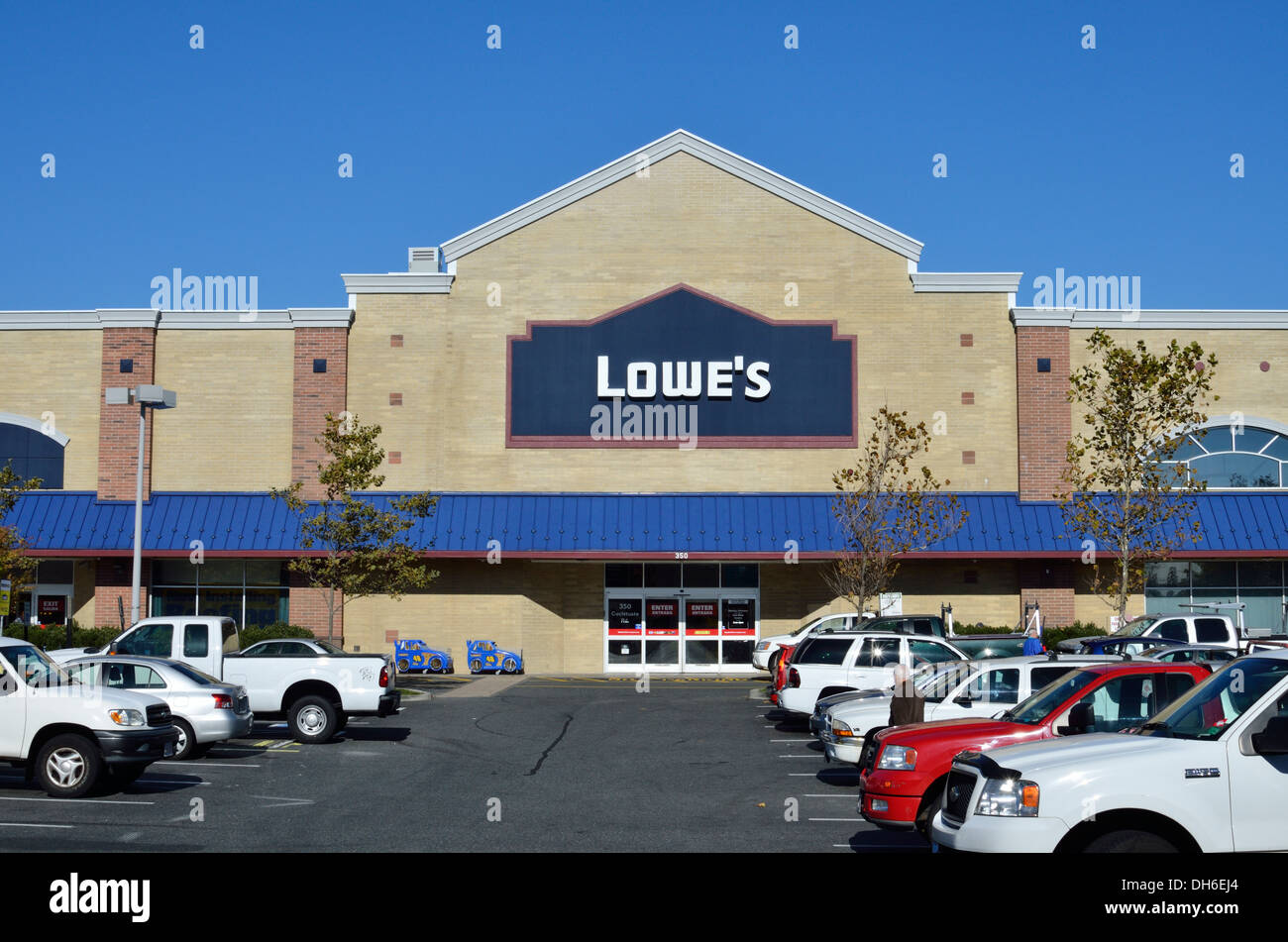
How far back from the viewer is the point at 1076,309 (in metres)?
35.9

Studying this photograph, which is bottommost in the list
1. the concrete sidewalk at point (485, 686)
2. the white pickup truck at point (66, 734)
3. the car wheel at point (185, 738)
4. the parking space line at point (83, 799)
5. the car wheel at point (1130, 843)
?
the concrete sidewalk at point (485, 686)

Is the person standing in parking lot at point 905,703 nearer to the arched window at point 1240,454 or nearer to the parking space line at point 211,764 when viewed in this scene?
the parking space line at point 211,764

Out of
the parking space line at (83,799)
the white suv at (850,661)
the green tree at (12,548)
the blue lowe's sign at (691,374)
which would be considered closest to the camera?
the parking space line at (83,799)

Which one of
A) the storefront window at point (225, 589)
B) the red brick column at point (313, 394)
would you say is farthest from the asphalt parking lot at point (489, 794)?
the red brick column at point (313, 394)

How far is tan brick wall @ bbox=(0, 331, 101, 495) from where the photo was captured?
36219 mm

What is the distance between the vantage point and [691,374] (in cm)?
3600

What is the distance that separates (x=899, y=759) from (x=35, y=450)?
31.2 metres

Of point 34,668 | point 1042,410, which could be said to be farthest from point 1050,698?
point 1042,410

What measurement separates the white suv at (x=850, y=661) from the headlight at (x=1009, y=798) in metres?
12.1

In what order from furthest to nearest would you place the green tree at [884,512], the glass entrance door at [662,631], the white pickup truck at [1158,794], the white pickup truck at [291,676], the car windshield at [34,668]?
1. the glass entrance door at [662,631]
2. the green tree at [884,512]
3. the white pickup truck at [291,676]
4. the car windshield at [34,668]
5. the white pickup truck at [1158,794]

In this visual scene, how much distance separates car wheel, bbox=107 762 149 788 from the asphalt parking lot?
0.66 feet

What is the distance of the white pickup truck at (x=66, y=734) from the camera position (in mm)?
14727

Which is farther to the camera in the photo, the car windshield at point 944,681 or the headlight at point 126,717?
the car windshield at point 944,681
